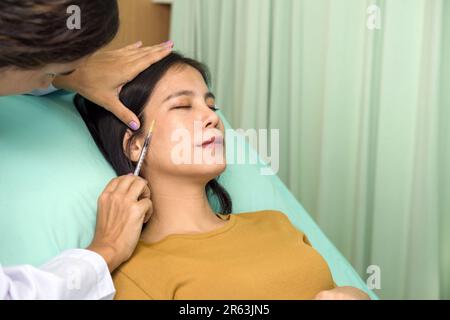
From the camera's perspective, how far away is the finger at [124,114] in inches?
52.1

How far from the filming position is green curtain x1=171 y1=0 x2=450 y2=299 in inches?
70.4

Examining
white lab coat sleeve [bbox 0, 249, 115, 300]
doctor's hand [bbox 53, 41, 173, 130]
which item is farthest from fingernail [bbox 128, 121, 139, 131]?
white lab coat sleeve [bbox 0, 249, 115, 300]

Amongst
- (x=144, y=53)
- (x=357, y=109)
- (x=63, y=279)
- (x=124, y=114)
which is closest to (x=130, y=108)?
(x=124, y=114)

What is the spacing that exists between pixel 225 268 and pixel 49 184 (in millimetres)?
418

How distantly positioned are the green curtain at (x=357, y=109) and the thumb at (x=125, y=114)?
0.88 metres

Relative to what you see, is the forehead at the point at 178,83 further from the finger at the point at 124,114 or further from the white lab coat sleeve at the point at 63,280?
the white lab coat sleeve at the point at 63,280

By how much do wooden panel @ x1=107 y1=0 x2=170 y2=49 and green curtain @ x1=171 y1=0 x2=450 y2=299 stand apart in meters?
0.06

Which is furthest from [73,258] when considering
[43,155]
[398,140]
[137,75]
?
[398,140]

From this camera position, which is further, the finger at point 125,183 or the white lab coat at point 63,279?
the finger at point 125,183

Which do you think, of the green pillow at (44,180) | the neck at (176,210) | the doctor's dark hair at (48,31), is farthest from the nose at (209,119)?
the doctor's dark hair at (48,31)

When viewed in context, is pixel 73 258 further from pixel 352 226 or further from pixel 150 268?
pixel 352 226

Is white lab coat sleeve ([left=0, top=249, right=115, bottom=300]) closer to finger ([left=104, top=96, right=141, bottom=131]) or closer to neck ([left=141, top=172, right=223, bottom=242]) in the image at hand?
neck ([left=141, top=172, right=223, bottom=242])

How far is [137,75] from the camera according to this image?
1.36 meters

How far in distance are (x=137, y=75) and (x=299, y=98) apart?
3.01ft
